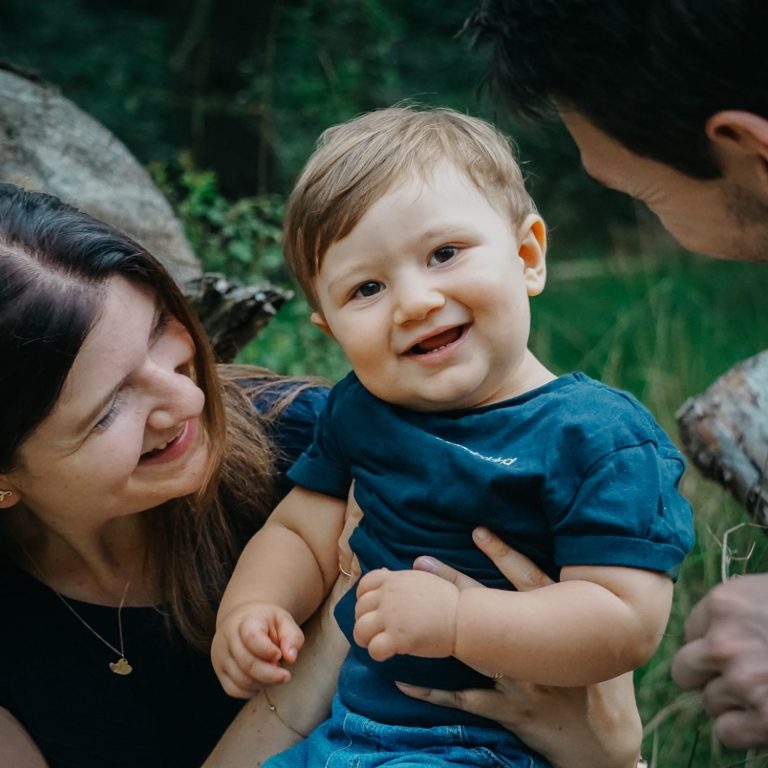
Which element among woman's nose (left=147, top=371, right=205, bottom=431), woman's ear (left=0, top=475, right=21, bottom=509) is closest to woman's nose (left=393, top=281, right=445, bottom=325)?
woman's nose (left=147, top=371, right=205, bottom=431)

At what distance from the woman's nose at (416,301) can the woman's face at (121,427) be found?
485 mm

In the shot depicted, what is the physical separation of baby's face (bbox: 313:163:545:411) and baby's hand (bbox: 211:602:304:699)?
0.44 meters

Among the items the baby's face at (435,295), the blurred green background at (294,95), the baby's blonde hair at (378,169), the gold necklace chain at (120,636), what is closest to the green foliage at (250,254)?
the blurred green background at (294,95)

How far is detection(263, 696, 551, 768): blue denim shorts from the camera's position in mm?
1962

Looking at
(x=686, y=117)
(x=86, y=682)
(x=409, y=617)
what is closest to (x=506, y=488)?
(x=409, y=617)

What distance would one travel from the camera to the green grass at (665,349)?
306cm

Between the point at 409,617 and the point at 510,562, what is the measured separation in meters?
0.20

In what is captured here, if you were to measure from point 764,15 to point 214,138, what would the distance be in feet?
18.5

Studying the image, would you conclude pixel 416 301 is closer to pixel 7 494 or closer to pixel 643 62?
pixel 643 62

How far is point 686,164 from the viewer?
200 cm

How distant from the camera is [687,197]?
81.7 inches

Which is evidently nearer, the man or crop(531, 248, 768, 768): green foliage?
the man

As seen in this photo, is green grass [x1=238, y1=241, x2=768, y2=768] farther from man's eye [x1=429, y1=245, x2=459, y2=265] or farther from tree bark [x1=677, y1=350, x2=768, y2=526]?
man's eye [x1=429, y1=245, x2=459, y2=265]

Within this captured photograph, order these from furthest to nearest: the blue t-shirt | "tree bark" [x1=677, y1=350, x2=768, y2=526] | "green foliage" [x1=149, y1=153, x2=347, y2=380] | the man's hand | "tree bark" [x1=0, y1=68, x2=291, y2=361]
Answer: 1. "green foliage" [x1=149, y1=153, x2=347, y2=380]
2. "tree bark" [x1=0, y1=68, x2=291, y2=361]
3. "tree bark" [x1=677, y1=350, x2=768, y2=526]
4. the blue t-shirt
5. the man's hand
